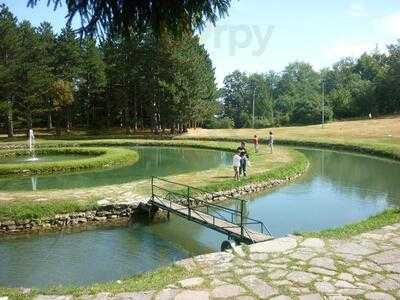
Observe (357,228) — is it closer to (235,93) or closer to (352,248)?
(352,248)

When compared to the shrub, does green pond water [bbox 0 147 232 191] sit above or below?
below

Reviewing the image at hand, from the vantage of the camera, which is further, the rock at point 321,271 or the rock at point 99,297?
the rock at point 321,271

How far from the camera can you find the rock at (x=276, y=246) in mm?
8953

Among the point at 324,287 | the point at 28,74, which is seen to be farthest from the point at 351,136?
the point at 324,287

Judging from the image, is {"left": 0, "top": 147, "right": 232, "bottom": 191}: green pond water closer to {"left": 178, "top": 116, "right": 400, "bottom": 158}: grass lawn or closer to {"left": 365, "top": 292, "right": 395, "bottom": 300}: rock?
{"left": 178, "top": 116, "right": 400, "bottom": 158}: grass lawn

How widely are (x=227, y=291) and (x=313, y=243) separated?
114 inches

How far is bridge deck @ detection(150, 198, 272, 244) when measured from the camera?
12.3m

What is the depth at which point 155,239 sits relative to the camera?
50.5ft

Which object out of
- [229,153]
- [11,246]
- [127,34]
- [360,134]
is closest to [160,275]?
[127,34]

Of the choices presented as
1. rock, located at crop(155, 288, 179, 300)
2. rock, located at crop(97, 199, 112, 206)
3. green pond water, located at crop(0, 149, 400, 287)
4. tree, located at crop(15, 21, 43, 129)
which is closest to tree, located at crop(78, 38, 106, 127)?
tree, located at crop(15, 21, 43, 129)

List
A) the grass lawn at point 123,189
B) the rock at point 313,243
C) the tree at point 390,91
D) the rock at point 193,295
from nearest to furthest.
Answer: the rock at point 193,295
the rock at point 313,243
the grass lawn at point 123,189
the tree at point 390,91

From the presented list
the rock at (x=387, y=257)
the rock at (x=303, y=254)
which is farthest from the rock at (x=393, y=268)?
the rock at (x=303, y=254)

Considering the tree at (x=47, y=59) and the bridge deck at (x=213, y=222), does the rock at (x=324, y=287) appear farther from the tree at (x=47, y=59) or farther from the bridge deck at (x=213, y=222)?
the tree at (x=47, y=59)

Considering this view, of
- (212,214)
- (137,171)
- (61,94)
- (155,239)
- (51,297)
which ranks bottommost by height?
(155,239)
